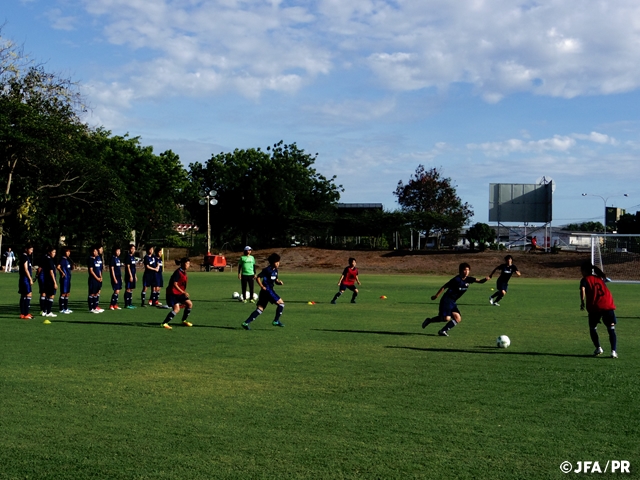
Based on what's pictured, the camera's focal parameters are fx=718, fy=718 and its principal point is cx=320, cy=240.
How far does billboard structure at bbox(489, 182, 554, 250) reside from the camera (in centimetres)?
6950

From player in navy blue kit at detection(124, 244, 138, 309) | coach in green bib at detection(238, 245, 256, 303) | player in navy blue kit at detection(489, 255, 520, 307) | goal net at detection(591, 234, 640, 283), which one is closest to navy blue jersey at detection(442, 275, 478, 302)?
coach in green bib at detection(238, 245, 256, 303)

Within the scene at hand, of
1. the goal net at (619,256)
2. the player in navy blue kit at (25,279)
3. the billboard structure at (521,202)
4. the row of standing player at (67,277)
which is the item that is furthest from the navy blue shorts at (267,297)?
the billboard structure at (521,202)

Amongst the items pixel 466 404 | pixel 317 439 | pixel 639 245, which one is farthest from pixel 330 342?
pixel 639 245

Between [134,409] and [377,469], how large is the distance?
3.38 meters

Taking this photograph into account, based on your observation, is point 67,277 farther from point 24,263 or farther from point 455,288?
point 455,288

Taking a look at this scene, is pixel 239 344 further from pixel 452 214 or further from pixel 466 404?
pixel 452 214

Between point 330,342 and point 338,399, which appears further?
point 330,342

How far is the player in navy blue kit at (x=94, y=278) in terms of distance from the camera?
2028 cm

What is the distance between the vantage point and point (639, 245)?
51625 millimetres

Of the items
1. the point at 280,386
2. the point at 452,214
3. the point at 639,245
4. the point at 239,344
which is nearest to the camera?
the point at 280,386

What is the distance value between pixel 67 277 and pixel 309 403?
45.2ft

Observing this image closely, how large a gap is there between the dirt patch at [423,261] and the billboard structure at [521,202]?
17.7 ft

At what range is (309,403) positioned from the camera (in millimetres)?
8633

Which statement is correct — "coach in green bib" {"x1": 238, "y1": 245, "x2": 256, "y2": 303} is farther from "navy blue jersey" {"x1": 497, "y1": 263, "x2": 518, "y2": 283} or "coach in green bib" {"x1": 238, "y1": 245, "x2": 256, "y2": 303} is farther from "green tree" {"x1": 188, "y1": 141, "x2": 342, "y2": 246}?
"green tree" {"x1": 188, "y1": 141, "x2": 342, "y2": 246}
